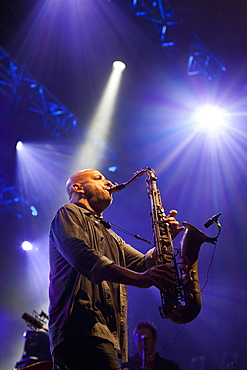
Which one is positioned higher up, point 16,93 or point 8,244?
point 16,93

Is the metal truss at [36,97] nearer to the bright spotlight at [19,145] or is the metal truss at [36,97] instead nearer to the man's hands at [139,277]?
the bright spotlight at [19,145]

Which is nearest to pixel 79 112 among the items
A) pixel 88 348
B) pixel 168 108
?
pixel 168 108

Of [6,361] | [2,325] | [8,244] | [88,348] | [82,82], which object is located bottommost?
[88,348]

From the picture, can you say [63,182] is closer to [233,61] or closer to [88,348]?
[233,61]

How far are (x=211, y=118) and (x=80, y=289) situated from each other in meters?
7.77

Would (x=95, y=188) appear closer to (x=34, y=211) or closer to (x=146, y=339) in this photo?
(x=146, y=339)

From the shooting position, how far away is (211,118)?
30.1 ft

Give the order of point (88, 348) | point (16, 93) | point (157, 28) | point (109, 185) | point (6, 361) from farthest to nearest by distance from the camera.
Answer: point (6, 361)
point (16, 93)
point (157, 28)
point (109, 185)
point (88, 348)

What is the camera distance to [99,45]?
7809mm

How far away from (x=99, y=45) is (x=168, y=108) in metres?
2.58

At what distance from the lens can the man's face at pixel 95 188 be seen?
347 centimetres

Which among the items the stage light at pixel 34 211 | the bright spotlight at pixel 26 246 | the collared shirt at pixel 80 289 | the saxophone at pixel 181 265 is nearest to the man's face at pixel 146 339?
the saxophone at pixel 181 265

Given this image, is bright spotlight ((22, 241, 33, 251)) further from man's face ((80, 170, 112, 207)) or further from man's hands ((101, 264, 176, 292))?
man's hands ((101, 264, 176, 292))

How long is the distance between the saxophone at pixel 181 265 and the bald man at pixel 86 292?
14.9 inches
